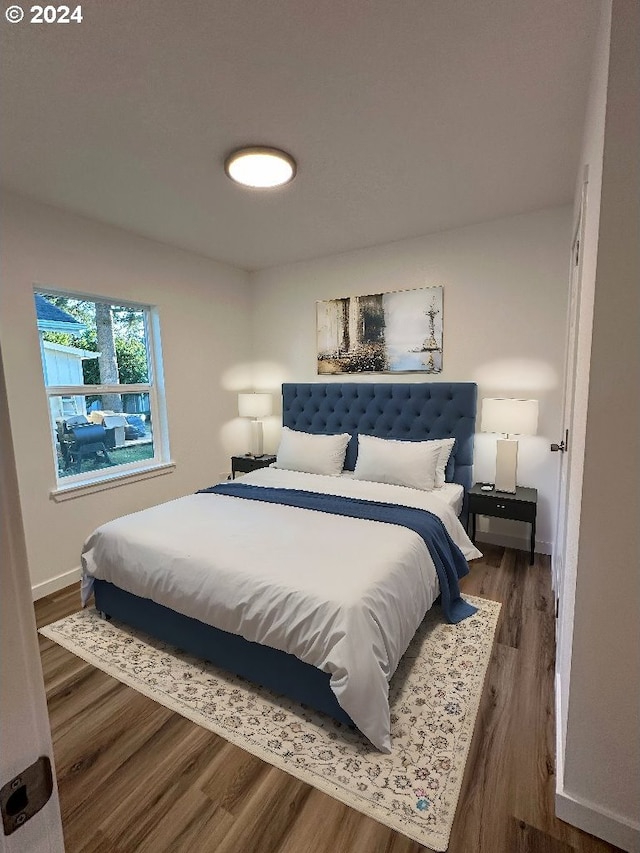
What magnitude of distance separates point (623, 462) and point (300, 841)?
1524 mm

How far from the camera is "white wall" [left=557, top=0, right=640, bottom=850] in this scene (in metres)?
1.06

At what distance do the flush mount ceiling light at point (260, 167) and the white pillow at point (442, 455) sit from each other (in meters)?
2.08

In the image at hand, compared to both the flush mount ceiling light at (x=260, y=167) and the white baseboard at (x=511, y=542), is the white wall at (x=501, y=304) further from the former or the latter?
the flush mount ceiling light at (x=260, y=167)

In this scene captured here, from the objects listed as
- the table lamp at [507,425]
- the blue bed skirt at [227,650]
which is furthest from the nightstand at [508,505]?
the blue bed skirt at [227,650]

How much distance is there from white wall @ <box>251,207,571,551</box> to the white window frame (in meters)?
1.75

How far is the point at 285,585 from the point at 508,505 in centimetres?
198

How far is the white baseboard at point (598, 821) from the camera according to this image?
1.21 metres

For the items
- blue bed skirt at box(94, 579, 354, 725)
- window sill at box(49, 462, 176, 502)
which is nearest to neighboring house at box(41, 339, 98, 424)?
window sill at box(49, 462, 176, 502)

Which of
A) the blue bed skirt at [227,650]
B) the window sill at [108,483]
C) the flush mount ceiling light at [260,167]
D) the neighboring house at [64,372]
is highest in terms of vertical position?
the flush mount ceiling light at [260,167]

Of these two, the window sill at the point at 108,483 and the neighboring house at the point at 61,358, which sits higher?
the neighboring house at the point at 61,358

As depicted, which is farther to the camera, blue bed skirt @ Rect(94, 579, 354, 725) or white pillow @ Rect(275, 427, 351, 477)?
white pillow @ Rect(275, 427, 351, 477)

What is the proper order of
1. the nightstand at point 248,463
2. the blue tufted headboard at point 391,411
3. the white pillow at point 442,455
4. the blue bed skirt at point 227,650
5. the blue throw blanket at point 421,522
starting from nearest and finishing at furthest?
the blue bed skirt at point 227,650 → the blue throw blanket at point 421,522 → the white pillow at point 442,455 → the blue tufted headboard at point 391,411 → the nightstand at point 248,463

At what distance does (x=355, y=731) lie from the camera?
1.64 meters

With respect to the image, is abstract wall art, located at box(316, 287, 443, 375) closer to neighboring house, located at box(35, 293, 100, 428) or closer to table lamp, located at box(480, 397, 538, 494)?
table lamp, located at box(480, 397, 538, 494)
